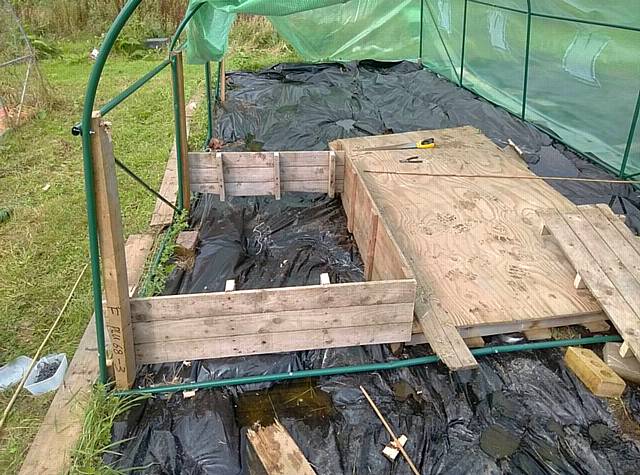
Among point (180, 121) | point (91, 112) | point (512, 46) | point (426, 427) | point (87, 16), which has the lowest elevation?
point (426, 427)

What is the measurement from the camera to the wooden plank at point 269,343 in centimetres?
237

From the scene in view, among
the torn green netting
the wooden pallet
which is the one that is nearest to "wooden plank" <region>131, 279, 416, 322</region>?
the wooden pallet

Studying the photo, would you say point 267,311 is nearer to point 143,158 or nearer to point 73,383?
point 73,383

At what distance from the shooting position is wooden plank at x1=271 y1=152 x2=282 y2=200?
3946 millimetres

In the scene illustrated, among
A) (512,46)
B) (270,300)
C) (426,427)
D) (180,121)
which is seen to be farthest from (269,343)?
(512,46)

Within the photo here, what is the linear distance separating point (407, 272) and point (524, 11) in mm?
5094

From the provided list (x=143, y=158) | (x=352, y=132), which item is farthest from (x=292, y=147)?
(x=143, y=158)

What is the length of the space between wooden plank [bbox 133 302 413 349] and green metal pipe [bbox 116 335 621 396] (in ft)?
0.67

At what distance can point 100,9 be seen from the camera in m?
12.4

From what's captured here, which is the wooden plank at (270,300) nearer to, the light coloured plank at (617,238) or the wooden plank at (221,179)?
the light coloured plank at (617,238)

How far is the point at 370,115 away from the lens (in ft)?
21.7

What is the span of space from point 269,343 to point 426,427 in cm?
79

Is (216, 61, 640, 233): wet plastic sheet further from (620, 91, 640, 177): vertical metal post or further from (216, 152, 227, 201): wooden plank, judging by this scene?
(216, 152, 227, 201): wooden plank

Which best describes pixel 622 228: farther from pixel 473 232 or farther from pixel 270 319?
pixel 270 319
